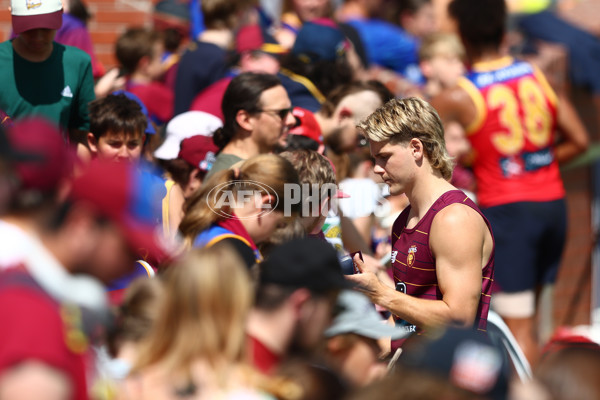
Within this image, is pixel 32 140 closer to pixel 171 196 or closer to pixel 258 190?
pixel 258 190

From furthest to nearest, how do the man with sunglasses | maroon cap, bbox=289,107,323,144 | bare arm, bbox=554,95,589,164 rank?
bare arm, bbox=554,95,589,164 < maroon cap, bbox=289,107,323,144 < the man with sunglasses

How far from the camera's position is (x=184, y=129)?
5.33 m

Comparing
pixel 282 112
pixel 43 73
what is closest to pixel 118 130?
pixel 43 73

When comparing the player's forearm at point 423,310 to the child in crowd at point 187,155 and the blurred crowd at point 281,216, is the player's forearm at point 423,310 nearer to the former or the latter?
the blurred crowd at point 281,216

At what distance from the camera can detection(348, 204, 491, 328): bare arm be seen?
3600mm

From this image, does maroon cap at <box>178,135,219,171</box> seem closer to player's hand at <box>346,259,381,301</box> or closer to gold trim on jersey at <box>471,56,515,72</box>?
player's hand at <box>346,259,381,301</box>

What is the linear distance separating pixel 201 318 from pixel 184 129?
9.85 ft

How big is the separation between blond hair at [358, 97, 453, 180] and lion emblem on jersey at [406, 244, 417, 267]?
392 mm

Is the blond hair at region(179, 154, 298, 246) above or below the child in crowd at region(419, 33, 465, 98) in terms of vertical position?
above

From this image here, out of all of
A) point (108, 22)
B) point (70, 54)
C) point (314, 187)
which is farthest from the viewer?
point (108, 22)

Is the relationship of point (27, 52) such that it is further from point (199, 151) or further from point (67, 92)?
point (199, 151)

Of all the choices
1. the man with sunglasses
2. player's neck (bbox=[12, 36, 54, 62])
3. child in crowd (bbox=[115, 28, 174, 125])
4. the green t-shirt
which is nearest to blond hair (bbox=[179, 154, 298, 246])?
the man with sunglasses

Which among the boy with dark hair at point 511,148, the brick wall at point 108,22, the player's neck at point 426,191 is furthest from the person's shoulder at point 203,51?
the player's neck at point 426,191

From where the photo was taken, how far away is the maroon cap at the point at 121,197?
7.52ft
